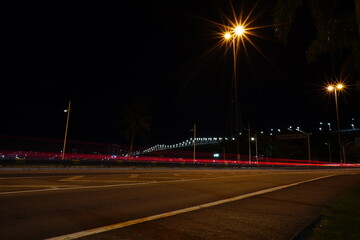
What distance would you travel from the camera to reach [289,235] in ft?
15.5

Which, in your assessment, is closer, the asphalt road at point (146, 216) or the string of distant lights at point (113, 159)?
the asphalt road at point (146, 216)

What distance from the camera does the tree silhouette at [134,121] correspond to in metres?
53.6

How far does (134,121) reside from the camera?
53.3 m

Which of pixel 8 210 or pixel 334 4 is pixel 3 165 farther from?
pixel 334 4

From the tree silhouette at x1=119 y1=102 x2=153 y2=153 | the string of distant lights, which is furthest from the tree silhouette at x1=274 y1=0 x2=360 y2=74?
the tree silhouette at x1=119 y1=102 x2=153 y2=153

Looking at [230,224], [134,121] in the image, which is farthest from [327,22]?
[134,121]

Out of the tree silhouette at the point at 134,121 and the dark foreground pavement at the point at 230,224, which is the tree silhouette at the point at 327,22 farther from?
the tree silhouette at the point at 134,121

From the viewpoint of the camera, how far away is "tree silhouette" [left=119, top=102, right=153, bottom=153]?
2109 inches

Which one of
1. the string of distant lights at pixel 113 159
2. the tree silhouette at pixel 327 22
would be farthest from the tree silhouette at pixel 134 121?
the tree silhouette at pixel 327 22

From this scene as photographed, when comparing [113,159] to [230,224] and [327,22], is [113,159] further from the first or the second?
[230,224]

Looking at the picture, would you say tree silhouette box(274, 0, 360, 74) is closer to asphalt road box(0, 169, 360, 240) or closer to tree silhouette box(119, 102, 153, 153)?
asphalt road box(0, 169, 360, 240)

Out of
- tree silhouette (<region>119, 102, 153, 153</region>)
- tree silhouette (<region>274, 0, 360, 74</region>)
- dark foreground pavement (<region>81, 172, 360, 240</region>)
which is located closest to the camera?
dark foreground pavement (<region>81, 172, 360, 240</region>)

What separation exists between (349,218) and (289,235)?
229 cm

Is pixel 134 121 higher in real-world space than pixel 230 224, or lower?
higher
